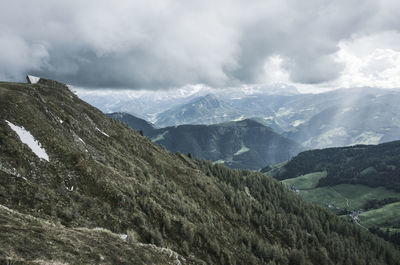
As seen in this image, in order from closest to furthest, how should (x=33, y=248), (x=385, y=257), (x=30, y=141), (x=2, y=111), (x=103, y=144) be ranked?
(x=33, y=248) < (x=30, y=141) < (x=2, y=111) < (x=103, y=144) < (x=385, y=257)

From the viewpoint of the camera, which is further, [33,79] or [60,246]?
[33,79]

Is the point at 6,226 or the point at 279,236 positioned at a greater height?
the point at 6,226

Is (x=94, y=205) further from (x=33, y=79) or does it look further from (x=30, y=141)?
(x=33, y=79)

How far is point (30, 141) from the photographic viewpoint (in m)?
38.0

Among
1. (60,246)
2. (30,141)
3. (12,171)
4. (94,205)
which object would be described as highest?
(30,141)

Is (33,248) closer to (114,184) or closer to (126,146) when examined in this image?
(114,184)

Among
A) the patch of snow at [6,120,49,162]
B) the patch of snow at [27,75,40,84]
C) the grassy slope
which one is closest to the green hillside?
the grassy slope

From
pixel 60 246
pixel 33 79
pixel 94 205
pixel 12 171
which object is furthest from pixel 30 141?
pixel 33 79

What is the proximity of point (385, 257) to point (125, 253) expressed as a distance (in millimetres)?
199521

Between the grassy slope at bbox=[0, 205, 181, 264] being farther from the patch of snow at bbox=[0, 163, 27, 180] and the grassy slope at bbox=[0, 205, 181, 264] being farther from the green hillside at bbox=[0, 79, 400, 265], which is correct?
the patch of snow at bbox=[0, 163, 27, 180]

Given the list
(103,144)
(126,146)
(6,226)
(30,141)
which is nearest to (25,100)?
(30,141)

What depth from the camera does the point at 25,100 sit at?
50.0 metres

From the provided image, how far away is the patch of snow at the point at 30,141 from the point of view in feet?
121

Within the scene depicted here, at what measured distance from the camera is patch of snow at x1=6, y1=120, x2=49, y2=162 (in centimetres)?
3675
